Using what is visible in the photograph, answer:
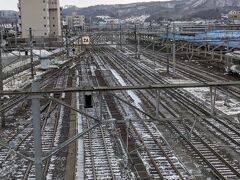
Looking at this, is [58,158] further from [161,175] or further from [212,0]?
[212,0]

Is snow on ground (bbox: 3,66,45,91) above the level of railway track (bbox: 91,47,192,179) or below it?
above

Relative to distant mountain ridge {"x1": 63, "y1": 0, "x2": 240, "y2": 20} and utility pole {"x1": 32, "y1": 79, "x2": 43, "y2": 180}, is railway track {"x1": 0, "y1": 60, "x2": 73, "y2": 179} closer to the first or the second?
utility pole {"x1": 32, "y1": 79, "x2": 43, "y2": 180}

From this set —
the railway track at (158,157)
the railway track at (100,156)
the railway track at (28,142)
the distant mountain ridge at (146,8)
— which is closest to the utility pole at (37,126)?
the railway track at (28,142)

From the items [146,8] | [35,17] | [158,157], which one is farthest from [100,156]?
[146,8]

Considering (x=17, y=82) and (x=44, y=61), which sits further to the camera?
(x=44, y=61)

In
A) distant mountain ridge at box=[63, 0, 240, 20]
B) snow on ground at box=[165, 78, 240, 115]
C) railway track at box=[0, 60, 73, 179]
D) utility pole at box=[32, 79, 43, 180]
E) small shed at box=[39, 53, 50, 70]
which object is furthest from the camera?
distant mountain ridge at box=[63, 0, 240, 20]

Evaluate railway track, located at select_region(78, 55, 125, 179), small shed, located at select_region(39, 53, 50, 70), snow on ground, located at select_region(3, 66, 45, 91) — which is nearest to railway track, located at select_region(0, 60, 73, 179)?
railway track, located at select_region(78, 55, 125, 179)

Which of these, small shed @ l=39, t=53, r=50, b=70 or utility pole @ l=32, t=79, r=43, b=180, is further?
small shed @ l=39, t=53, r=50, b=70

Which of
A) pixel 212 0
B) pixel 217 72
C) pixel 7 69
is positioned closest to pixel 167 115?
pixel 217 72

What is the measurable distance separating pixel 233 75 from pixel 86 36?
19388 mm

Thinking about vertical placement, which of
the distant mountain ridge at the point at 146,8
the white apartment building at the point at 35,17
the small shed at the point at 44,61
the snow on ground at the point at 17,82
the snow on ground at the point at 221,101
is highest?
the distant mountain ridge at the point at 146,8

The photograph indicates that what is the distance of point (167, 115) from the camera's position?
16516mm

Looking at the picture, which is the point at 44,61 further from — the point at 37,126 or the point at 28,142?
the point at 37,126

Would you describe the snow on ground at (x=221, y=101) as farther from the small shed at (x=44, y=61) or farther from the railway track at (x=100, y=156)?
the small shed at (x=44, y=61)
